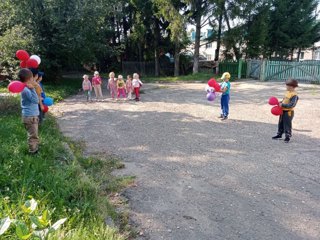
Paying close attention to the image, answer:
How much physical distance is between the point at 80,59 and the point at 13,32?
13.1ft

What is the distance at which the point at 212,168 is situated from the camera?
5410 mm

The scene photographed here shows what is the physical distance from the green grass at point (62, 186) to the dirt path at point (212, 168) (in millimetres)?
378

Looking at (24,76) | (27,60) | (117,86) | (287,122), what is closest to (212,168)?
(287,122)

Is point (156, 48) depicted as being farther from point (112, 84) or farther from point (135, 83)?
point (135, 83)

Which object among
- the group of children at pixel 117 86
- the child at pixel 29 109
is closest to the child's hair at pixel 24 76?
the child at pixel 29 109

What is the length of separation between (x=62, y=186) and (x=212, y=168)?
8.44 ft

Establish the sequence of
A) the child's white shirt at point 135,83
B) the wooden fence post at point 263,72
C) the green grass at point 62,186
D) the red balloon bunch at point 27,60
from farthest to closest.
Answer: the wooden fence post at point 263,72 < the child's white shirt at point 135,83 < the red balloon bunch at point 27,60 < the green grass at point 62,186

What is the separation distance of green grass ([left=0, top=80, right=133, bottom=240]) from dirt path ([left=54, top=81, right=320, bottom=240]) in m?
0.38

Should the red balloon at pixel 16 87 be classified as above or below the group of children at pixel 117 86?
above

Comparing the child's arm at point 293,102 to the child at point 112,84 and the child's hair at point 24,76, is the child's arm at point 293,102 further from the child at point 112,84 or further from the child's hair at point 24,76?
the child at point 112,84

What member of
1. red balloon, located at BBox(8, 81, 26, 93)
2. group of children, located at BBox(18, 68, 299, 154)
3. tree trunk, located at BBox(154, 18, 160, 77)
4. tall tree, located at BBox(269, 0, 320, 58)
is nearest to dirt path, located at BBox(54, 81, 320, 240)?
group of children, located at BBox(18, 68, 299, 154)

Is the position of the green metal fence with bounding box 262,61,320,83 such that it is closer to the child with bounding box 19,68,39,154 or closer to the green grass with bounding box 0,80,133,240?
the green grass with bounding box 0,80,133,240

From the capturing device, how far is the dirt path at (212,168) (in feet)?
12.0

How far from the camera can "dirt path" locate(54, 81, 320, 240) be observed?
364 centimetres
